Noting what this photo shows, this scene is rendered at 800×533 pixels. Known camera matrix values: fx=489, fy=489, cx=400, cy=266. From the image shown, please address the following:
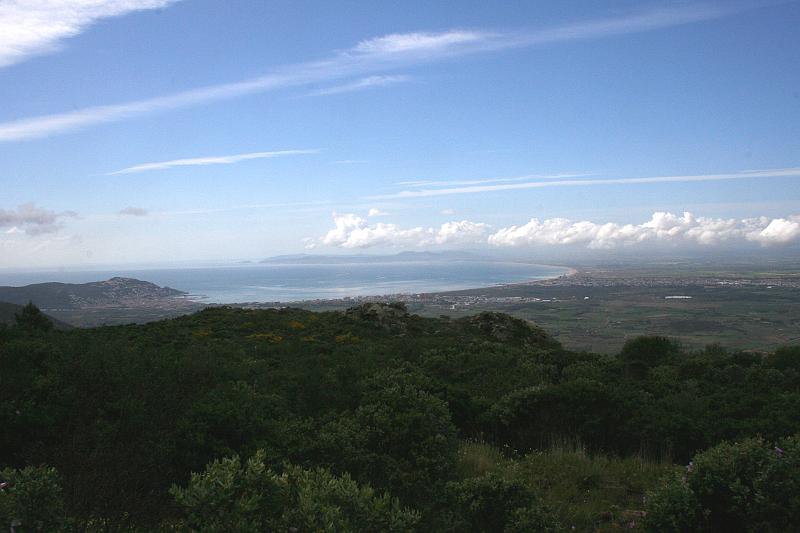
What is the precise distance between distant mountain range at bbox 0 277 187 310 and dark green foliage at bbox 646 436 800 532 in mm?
90050

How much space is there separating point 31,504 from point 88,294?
106241 mm

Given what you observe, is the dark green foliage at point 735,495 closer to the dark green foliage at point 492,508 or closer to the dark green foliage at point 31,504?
the dark green foliage at point 492,508

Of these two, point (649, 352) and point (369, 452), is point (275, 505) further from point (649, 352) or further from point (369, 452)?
point (649, 352)

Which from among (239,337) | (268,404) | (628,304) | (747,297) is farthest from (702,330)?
(268,404)

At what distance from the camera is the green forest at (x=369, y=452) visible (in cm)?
409

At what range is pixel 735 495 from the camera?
5.02m

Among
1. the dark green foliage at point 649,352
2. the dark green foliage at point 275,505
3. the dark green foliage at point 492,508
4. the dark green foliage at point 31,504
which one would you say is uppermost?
the dark green foliage at point 31,504

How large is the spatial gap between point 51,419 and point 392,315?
23623mm

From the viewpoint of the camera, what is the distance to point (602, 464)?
7543 mm

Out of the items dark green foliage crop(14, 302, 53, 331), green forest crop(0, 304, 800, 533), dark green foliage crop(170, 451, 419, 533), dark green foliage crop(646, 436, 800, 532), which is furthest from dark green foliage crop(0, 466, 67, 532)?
dark green foliage crop(14, 302, 53, 331)

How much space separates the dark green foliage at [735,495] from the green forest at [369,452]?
18 millimetres

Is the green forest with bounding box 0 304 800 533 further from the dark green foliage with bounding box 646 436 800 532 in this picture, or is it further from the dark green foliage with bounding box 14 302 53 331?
the dark green foliage with bounding box 14 302 53 331

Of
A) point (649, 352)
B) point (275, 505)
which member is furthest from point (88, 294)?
point (275, 505)

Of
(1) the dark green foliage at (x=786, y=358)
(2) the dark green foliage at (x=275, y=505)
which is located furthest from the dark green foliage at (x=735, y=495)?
(1) the dark green foliage at (x=786, y=358)
